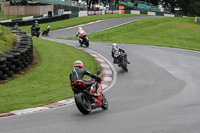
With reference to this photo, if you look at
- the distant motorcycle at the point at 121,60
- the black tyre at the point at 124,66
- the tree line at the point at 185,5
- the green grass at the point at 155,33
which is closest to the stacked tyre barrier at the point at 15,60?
the distant motorcycle at the point at 121,60

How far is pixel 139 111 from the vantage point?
9.15 metres

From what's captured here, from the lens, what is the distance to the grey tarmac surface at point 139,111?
7.60 m

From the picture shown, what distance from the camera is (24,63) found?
15172mm

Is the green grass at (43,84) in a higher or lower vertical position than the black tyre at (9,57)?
lower

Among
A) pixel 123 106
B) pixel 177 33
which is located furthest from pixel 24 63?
pixel 177 33

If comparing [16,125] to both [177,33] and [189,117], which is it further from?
[177,33]

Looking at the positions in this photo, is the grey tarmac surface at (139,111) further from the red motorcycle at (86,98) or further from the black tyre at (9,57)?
the black tyre at (9,57)

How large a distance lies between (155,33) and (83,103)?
25.0 m

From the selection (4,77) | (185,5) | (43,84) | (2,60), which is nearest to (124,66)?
(43,84)

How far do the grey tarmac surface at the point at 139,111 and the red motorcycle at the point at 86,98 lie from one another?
0.17 metres

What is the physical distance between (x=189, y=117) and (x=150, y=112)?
104 cm

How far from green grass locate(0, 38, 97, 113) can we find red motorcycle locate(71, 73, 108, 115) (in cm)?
168

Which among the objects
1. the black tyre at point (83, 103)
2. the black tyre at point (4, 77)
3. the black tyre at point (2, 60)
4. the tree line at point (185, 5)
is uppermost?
the tree line at point (185, 5)

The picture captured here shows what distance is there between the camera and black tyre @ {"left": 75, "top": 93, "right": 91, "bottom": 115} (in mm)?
8781
